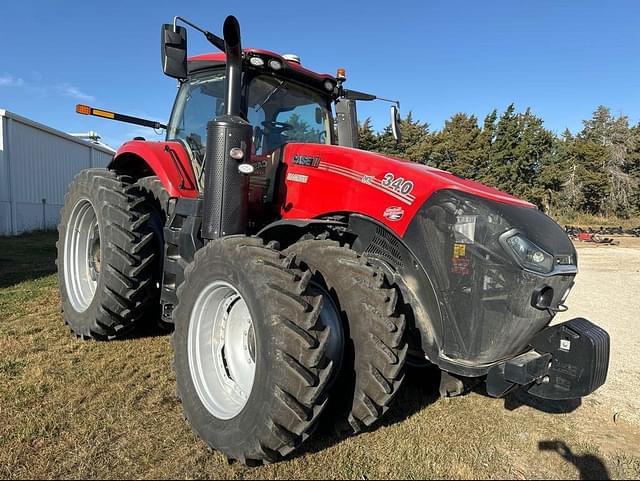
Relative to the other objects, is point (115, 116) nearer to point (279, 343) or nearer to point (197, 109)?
point (197, 109)

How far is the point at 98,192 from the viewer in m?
4.13

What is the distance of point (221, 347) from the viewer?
2885mm

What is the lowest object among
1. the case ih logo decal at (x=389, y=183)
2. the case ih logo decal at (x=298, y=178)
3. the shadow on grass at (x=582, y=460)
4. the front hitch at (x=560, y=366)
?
the shadow on grass at (x=582, y=460)

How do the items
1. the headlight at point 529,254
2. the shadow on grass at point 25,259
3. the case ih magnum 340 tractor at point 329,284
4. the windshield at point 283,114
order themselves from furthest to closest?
the shadow on grass at point 25,259 < the windshield at point 283,114 < the headlight at point 529,254 < the case ih magnum 340 tractor at point 329,284

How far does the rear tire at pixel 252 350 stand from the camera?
2141mm

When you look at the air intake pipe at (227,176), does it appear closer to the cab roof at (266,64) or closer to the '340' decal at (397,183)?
the cab roof at (266,64)

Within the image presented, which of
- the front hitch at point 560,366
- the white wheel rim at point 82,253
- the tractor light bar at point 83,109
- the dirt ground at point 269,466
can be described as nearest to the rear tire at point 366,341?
the dirt ground at point 269,466

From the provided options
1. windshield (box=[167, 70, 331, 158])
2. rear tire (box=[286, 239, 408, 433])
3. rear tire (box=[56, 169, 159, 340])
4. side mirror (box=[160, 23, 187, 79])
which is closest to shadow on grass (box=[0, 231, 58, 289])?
rear tire (box=[56, 169, 159, 340])

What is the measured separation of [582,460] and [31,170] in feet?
60.6

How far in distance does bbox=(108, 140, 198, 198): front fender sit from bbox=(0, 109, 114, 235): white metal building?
1316cm

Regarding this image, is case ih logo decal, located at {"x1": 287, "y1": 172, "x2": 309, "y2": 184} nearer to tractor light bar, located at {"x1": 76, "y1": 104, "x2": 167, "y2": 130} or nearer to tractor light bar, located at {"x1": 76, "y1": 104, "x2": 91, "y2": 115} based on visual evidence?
tractor light bar, located at {"x1": 76, "y1": 104, "x2": 167, "y2": 130}

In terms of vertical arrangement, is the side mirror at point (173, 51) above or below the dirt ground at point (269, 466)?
above

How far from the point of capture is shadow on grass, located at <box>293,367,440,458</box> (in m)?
2.58

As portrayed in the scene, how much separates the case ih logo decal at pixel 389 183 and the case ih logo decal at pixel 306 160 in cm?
22
